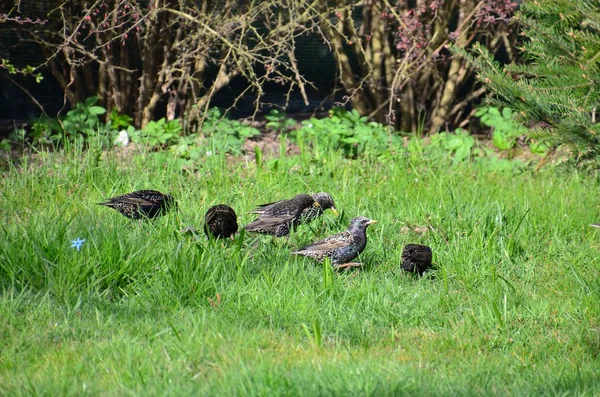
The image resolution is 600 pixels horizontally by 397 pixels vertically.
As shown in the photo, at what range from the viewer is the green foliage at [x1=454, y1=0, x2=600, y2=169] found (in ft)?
17.4

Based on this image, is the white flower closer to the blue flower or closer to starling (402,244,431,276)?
the blue flower

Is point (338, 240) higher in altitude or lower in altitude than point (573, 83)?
lower

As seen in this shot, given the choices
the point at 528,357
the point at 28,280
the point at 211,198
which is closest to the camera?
the point at 528,357

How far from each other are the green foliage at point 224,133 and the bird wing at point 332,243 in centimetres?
239

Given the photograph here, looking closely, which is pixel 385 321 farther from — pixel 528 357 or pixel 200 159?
pixel 200 159

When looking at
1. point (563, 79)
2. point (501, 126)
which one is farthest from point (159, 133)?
point (563, 79)

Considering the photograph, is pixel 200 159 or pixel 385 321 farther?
pixel 200 159

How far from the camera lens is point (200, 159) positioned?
25.8 feet

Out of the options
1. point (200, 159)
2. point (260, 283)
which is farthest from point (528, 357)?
point (200, 159)

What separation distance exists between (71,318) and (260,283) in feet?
3.53

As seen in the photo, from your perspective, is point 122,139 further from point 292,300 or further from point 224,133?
point 292,300

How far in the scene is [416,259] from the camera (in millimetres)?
5477

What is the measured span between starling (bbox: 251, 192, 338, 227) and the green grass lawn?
15cm

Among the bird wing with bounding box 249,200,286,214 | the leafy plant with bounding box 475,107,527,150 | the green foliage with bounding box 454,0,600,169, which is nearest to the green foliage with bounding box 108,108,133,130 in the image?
the bird wing with bounding box 249,200,286,214
